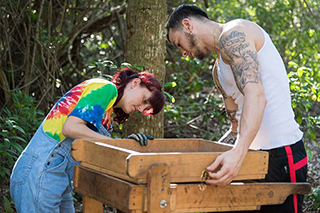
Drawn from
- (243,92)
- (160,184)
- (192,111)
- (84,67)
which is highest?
(243,92)

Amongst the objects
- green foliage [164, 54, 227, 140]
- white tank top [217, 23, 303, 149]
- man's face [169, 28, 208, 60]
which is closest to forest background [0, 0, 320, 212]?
green foliage [164, 54, 227, 140]

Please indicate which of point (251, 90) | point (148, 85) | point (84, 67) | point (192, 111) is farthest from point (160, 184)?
point (84, 67)

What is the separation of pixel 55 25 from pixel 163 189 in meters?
5.19

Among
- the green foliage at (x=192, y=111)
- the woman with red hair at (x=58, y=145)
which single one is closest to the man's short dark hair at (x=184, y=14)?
the woman with red hair at (x=58, y=145)

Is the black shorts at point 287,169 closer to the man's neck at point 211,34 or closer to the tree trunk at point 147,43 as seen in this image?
the man's neck at point 211,34

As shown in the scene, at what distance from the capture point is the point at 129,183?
252 cm

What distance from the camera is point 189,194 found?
263 centimetres

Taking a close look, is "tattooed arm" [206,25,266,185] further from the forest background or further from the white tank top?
the forest background

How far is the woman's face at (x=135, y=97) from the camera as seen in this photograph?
10.9ft

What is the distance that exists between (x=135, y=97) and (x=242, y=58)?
2.47 feet

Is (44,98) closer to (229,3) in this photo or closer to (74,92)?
(74,92)

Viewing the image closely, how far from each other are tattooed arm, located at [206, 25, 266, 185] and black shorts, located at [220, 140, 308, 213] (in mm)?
379

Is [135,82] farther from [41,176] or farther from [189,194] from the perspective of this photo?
[189,194]

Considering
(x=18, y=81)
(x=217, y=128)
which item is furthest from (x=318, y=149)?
(x=18, y=81)
